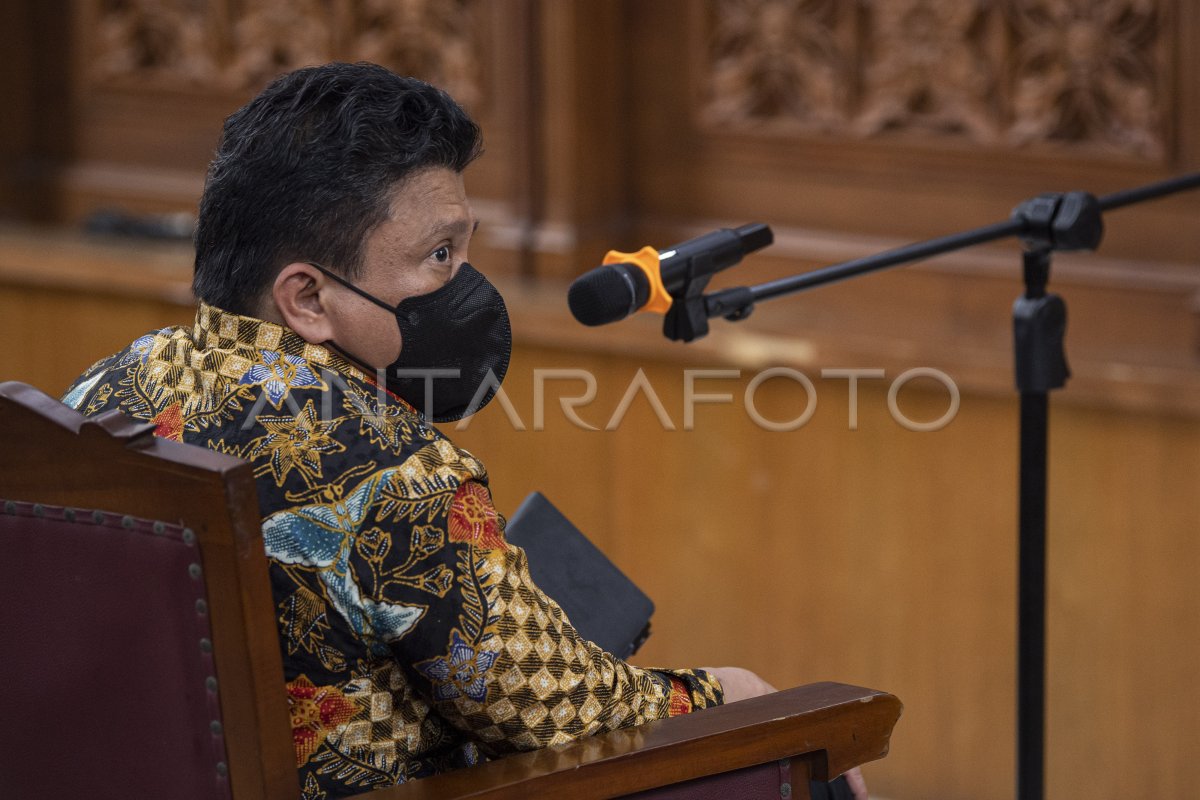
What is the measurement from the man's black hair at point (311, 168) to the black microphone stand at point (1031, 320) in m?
0.37

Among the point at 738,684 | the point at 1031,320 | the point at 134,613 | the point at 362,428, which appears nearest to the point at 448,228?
the point at 362,428

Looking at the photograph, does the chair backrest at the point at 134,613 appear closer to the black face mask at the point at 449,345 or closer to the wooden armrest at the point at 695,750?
the wooden armrest at the point at 695,750

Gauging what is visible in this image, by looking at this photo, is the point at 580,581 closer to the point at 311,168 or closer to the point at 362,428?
the point at 362,428

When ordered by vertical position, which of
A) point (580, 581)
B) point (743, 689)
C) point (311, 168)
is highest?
point (311, 168)

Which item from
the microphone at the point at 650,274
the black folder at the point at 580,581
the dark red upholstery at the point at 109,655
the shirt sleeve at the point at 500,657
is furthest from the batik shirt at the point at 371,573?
the black folder at the point at 580,581

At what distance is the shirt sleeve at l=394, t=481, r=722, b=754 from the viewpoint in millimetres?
1471

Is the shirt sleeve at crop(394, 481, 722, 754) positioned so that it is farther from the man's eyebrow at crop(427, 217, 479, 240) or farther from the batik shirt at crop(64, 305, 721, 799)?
the man's eyebrow at crop(427, 217, 479, 240)

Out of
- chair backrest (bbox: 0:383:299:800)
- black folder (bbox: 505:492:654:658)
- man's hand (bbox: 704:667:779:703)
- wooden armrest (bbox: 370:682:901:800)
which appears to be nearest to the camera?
chair backrest (bbox: 0:383:299:800)

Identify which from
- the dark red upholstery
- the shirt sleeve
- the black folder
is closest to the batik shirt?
the shirt sleeve

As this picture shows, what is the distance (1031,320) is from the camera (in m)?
1.96

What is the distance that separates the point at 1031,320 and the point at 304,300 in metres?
0.88

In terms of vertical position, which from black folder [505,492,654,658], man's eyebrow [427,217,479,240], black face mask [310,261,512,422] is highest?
man's eyebrow [427,217,479,240]

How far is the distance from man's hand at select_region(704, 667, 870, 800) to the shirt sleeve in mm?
263

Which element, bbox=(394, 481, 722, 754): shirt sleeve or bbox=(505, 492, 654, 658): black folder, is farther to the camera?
bbox=(505, 492, 654, 658): black folder
